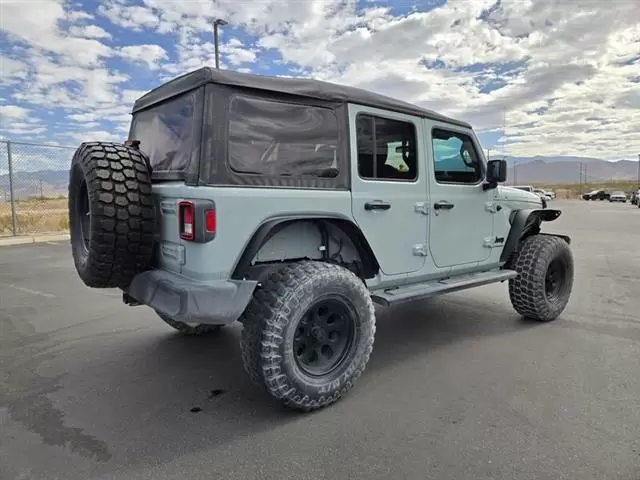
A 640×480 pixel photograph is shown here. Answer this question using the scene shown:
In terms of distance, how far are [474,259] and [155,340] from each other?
3080mm

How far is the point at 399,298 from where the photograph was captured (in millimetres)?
3602

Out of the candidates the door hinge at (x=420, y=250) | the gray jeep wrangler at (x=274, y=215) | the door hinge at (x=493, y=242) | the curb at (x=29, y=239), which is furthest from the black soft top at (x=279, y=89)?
the curb at (x=29, y=239)

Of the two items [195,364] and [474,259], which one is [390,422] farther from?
[474,259]

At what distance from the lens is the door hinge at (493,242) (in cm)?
456

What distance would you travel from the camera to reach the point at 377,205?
3480mm

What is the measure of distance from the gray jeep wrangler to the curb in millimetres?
9385

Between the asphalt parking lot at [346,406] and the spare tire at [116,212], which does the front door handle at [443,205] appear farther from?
the spare tire at [116,212]

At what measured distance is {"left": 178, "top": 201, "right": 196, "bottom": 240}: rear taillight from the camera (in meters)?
2.70

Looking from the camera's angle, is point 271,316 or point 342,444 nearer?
point 342,444

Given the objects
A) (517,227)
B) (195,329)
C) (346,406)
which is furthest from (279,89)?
(517,227)

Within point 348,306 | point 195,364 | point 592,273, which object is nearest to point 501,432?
point 348,306

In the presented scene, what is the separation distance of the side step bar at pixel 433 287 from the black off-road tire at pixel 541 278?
0.64ft

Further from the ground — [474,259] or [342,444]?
[474,259]

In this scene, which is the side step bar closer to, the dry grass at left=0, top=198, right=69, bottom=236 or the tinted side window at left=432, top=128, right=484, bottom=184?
the tinted side window at left=432, top=128, right=484, bottom=184
